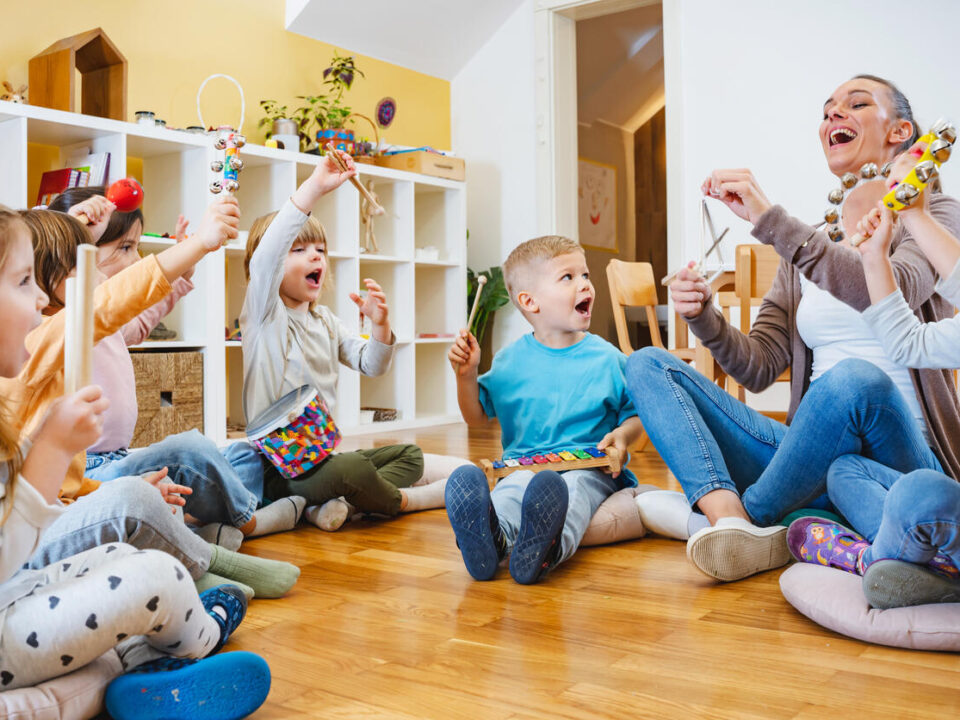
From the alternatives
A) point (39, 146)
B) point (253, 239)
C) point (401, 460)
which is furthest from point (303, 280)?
point (39, 146)

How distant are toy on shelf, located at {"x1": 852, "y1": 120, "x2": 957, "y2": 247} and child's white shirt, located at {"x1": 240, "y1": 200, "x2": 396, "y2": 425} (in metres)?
1.16

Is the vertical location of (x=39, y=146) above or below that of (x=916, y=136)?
above

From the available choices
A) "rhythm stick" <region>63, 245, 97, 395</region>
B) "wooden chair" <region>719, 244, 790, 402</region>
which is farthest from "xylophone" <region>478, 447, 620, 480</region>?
"rhythm stick" <region>63, 245, 97, 395</region>

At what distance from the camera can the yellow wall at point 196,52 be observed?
3.65 metres

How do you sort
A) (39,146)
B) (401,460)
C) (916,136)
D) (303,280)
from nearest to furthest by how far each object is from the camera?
(916,136)
(303,280)
(401,460)
(39,146)

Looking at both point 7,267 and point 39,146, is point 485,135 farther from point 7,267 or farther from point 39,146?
point 7,267

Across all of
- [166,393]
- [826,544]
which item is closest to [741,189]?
[826,544]

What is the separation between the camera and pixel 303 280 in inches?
89.7

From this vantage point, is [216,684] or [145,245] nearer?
[216,684]

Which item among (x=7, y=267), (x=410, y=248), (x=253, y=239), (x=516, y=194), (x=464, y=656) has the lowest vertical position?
(x=464, y=656)

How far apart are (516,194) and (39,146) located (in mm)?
2585

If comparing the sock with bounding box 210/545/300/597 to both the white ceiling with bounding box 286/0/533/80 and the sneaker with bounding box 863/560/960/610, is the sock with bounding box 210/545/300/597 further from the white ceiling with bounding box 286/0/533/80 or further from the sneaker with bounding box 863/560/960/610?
the white ceiling with bounding box 286/0/533/80

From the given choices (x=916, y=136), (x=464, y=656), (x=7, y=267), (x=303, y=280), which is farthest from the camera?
(x=303, y=280)

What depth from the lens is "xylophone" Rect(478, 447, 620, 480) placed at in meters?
1.92
